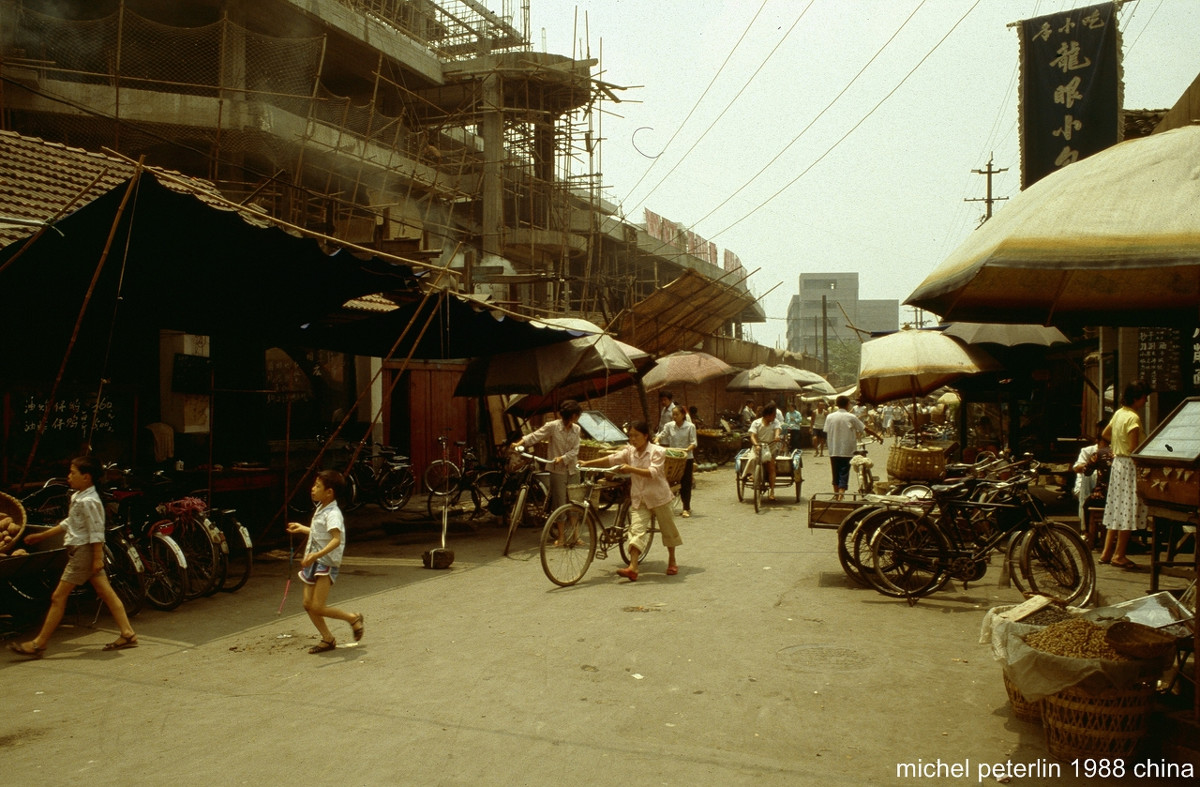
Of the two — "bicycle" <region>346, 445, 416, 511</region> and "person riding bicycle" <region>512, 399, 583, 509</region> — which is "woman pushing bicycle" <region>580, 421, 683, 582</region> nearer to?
"person riding bicycle" <region>512, 399, 583, 509</region>

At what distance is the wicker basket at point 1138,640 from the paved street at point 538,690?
596 mm

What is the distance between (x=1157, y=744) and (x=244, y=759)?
4574mm

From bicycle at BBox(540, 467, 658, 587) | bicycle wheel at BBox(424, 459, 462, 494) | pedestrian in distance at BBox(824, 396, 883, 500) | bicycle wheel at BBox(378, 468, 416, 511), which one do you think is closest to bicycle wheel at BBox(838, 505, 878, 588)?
bicycle at BBox(540, 467, 658, 587)

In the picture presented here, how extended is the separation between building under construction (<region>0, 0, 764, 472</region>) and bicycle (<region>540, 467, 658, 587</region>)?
3.96m

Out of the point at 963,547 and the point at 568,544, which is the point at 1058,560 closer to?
the point at 963,547

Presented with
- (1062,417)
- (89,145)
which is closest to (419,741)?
(1062,417)

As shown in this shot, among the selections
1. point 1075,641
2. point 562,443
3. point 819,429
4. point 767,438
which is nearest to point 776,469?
point 767,438

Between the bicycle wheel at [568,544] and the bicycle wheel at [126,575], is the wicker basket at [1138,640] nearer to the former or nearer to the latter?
the bicycle wheel at [568,544]

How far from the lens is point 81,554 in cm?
678

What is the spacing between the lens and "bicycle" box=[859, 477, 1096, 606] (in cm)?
789

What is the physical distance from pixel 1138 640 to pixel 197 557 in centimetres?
795

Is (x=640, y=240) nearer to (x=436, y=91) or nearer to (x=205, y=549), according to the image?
(x=436, y=91)

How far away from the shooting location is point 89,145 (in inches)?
717

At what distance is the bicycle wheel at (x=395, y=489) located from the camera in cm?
1616
